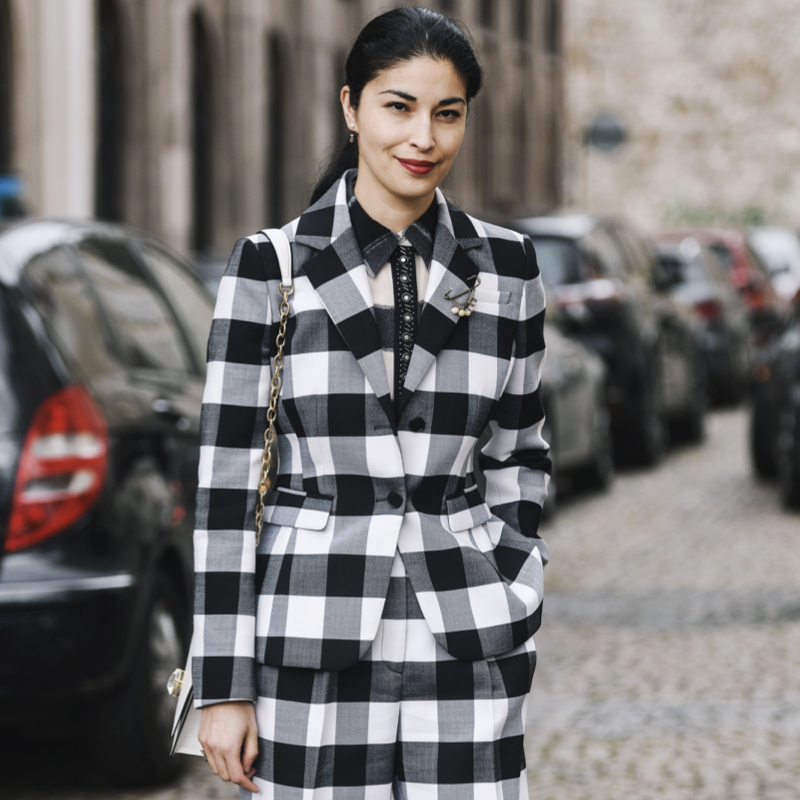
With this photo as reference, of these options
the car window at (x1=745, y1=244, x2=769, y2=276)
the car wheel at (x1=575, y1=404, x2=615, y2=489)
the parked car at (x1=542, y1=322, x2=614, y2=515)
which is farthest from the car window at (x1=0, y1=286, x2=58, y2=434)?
the car window at (x1=745, y1=244, x2=769, y2=276)

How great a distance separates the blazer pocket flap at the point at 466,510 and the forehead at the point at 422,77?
615 mm

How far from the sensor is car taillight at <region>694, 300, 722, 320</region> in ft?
54.3

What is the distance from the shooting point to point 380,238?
2.63 m

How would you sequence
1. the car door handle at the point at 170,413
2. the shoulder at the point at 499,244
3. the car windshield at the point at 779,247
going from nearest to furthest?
1. the shoulder at the point at 499,244
2. the car door handle at the point at 170,413
3. the car windshield at the point at 779,247

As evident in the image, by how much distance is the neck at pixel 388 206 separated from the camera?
8.66ft

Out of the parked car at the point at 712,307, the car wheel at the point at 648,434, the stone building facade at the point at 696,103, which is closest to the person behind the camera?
the car wheel at the point at 648,434

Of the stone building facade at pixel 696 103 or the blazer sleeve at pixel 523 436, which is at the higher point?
the stone building facade at pixel 696 103

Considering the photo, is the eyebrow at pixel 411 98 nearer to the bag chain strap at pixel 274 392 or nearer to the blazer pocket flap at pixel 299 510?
the bag chain strap at pixel 274 392

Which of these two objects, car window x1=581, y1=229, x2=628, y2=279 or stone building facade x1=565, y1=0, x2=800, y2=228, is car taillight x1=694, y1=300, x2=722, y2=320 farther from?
stone building facade x1=565, y1=0, x2=800, y2=228

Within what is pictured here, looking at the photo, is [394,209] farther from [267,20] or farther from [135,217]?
[267,20]

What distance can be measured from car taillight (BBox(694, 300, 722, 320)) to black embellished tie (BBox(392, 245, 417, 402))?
14.1 metres

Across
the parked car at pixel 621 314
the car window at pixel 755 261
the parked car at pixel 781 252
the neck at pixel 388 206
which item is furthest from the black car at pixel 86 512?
the parked car at pixel 781 252

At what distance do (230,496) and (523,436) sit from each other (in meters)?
0.53

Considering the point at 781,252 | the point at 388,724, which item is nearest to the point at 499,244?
the point at 388,724
